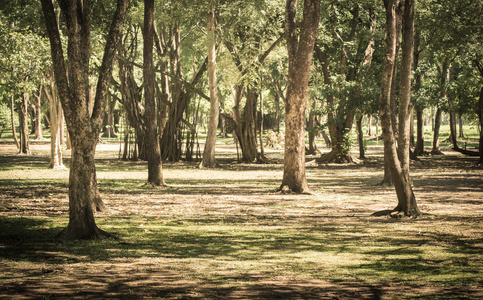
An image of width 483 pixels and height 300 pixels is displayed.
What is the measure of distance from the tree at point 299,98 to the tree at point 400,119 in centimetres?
425

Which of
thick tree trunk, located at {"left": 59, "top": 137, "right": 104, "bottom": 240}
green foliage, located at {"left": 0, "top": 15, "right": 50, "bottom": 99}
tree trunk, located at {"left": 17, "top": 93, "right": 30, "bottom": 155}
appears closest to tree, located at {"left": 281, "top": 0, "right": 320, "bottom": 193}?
thick tree trunk, located at {"left": 59, "top": 137, "right": 104, "bottom": 240}

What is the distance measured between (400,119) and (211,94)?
47.3ft

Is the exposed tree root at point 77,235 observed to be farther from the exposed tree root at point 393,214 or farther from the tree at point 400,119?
the tree at point 400,119

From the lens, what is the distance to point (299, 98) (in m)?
15.0

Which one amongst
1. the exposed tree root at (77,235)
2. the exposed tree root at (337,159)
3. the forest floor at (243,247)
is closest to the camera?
the forest floor at (243,247)

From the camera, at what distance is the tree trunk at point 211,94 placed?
23203mm

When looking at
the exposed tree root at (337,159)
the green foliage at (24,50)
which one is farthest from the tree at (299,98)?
the exposed tree root at (337,159)

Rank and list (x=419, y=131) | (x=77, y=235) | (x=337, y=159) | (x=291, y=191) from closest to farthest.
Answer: (x=77, y=235)
(x=291, y=191)
(x=337, y=159)
(x=419, y=131)

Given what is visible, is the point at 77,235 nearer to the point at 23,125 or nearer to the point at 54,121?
the point at 54,121

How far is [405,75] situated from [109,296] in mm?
8058

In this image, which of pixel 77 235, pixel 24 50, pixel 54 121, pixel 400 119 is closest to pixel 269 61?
pixel 54 121

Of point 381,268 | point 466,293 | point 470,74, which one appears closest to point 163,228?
point 381,268

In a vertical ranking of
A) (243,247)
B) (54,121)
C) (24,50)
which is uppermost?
(24,50)

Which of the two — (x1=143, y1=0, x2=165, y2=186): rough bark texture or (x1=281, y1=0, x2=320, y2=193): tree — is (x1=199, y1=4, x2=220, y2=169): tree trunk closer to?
(x1=143, y1=0, x2=165, y2=186): rough bark texture
